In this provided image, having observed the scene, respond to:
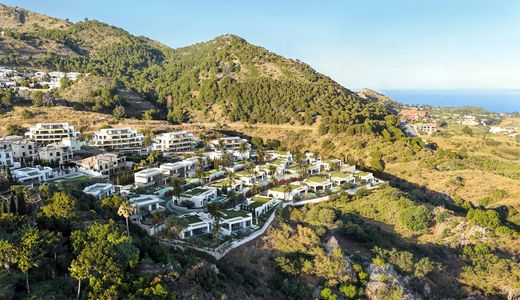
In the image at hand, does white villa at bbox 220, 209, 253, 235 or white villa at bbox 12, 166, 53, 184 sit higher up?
white villa at bbox 12, 166, 53, 184

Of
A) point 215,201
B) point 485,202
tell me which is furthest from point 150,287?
point 485,202

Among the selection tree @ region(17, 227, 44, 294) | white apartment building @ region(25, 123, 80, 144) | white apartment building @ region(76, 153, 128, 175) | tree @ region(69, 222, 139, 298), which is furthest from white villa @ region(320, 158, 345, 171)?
tree @ region(17, 227, 44, 294)

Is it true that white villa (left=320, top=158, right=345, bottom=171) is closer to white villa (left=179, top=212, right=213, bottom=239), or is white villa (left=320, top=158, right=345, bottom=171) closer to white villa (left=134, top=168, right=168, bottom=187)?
white villa (left=134, top=168, right=168, bottom=187)

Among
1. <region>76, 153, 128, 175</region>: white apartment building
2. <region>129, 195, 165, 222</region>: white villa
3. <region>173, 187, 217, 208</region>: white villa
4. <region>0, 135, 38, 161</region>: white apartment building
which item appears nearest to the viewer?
<region>129, 195, 165, 222</region>: white villa

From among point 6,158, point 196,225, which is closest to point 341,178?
point 196,225

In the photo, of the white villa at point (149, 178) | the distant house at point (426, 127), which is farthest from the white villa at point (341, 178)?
the distant house at point (426, 127)

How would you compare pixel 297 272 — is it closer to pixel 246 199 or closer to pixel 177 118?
pixel 246 199

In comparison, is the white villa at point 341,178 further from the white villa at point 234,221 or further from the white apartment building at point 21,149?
the white apartment building at point 21,149
